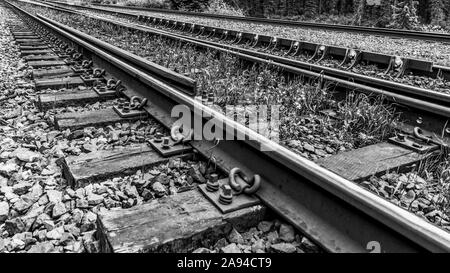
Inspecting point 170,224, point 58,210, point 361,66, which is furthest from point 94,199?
point 361,66

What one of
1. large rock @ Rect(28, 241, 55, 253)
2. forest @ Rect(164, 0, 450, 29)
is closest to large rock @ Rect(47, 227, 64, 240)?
large rock @ Rect(28, 241, 55, 253)

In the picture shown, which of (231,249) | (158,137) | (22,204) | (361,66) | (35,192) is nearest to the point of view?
(231,249)

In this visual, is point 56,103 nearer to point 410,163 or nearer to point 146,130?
point 146,130

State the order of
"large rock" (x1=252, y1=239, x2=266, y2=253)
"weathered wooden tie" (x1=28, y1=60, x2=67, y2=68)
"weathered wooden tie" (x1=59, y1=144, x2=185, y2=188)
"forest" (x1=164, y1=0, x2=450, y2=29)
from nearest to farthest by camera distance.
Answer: "large rock" (x1=252, y1=239, x2=266, y2=253) → "weathered wooden tie" (x1=59, y1=144, x2=185, y2=188) → "weathered wooden tie" (x1=28, y1=60, x2=67, y2=68) → "forest" (x1=164, y1=0, x2=450, y2=29)

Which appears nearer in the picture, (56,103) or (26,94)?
(56,103)

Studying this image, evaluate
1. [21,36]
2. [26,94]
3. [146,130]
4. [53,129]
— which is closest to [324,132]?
[146,130]

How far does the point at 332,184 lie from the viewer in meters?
1.82

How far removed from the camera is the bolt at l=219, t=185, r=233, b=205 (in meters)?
1.96

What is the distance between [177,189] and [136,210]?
40cm

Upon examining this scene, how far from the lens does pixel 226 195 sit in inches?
78.4

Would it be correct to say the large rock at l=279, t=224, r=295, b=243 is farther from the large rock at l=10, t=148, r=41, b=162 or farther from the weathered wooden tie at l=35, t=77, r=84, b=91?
the weathered wooden tie at l=35, t=77, r=84, b=91

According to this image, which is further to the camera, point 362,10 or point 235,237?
point 362,10

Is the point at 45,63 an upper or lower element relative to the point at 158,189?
upper

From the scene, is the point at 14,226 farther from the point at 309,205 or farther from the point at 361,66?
the point at 361,66
